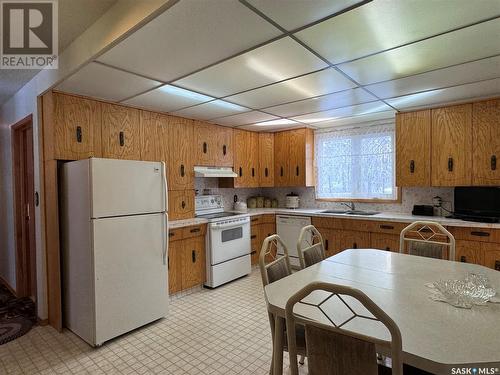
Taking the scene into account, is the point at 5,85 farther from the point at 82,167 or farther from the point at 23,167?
the point at 82,167

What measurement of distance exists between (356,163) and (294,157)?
3.24 feet

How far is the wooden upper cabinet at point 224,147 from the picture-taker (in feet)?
14.1

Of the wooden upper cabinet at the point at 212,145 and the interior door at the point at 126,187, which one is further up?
the wooden upper cabinet at the point at 212,145

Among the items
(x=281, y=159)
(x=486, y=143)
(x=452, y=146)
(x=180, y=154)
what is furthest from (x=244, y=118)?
(x=486, y=143)

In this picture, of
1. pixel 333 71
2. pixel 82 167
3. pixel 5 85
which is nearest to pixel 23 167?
pixel 5 85

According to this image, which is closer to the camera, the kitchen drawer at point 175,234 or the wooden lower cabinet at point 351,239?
the kitchen drawer at point 175,234

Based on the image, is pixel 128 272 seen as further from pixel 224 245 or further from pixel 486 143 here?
pixel 486 143

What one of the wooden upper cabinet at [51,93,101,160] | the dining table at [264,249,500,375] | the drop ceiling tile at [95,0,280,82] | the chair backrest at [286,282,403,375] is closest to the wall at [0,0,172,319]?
the drop ceiling tile at [95,0,280,82]

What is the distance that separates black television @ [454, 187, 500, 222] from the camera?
3.10 meters

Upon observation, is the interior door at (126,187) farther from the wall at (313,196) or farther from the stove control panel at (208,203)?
the wall at (313,196)

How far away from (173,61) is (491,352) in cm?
231

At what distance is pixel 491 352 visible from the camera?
3.18 ft

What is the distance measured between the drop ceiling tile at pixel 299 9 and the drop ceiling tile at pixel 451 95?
6.41 ft

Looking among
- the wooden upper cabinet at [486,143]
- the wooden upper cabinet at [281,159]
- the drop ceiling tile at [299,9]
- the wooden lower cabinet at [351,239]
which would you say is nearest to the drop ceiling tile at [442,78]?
the wooden upper cabinet at [486,143]
